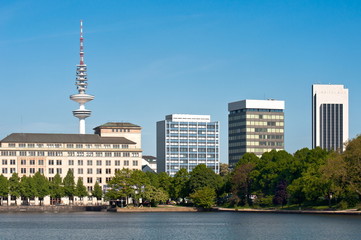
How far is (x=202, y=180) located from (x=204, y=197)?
654cm

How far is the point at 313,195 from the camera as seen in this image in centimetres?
15588

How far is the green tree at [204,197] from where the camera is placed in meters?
190

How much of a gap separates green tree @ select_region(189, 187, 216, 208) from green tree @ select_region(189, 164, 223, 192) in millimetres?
2709

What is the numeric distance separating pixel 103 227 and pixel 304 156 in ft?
228

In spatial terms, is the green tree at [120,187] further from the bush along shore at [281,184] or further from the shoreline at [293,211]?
the shoreline at [293,211]

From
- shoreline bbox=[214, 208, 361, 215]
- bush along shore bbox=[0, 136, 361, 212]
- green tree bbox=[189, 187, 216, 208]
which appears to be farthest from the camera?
green tree bbox=[189, 187, 216, 208]

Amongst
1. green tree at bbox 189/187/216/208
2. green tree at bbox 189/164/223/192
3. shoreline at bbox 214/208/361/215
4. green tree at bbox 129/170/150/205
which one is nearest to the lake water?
shoreline at bbox 214/208/361/215

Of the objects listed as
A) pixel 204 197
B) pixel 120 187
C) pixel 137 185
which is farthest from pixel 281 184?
pixel 120 187

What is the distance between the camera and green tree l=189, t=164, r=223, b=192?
641 ft

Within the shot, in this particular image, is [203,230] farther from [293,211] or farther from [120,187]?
[120,187]

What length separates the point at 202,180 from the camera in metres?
196

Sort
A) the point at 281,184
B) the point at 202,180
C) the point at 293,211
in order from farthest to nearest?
the point at 202,180 < the point at 281,184 < the point at 293,211

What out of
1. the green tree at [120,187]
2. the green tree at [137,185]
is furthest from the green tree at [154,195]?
the green tree at [120,187]

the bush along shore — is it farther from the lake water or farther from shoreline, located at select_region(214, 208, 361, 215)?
the lake water
